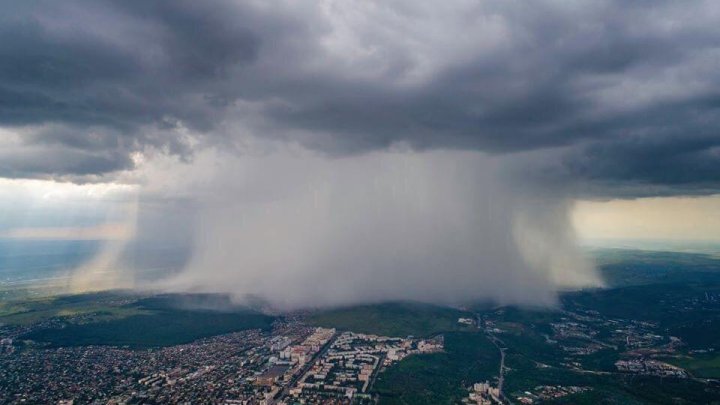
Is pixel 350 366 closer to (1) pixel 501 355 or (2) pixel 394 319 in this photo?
(1) pixel 501 355

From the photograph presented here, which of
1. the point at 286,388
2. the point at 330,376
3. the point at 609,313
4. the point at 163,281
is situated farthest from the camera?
the point at 163,281

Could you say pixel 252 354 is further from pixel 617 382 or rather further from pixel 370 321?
pixel 617 382

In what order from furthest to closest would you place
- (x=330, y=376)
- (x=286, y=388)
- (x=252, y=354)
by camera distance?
(x=252, y=354) < (x=330, y=376) < (x=286, y=388)

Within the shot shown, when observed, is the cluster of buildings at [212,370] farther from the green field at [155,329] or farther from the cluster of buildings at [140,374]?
the green field at [155,329]

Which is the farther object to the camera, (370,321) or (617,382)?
(370,321)

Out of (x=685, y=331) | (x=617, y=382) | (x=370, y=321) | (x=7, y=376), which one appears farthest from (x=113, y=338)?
(x=685, y=331)

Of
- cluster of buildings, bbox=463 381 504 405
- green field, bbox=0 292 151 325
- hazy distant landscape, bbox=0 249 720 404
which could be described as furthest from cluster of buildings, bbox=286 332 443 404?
green field, bbox=0 292 151 325

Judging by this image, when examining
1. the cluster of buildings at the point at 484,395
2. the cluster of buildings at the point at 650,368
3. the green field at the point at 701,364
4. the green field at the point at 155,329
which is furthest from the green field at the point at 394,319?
the green field at the point at 701,364
